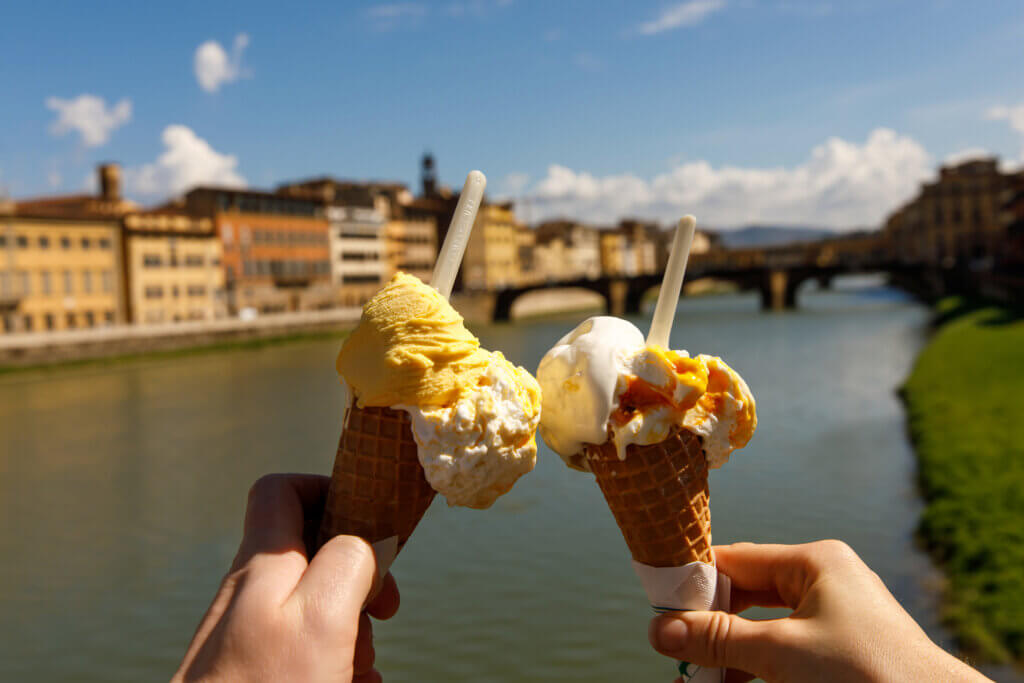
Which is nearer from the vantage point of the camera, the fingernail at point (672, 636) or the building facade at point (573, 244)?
the fingernail at point (672, 636)

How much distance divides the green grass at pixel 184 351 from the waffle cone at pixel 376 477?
29.1 meters

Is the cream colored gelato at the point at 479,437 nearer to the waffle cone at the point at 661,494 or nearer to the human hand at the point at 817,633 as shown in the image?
the waffle cone at the point at 661,494

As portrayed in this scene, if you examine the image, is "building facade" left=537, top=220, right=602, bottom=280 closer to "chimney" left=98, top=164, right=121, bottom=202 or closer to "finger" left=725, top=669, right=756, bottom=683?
"chimney" left=98, top=164, right=121, bottom=202

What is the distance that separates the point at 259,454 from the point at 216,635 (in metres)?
15.4

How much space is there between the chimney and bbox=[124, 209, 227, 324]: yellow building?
A: 4.21 metres

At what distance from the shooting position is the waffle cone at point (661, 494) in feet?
7.86

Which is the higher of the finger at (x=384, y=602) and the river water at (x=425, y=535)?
the finger at (x=384, y=602)

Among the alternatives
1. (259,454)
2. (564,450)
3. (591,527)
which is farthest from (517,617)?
(259,454)

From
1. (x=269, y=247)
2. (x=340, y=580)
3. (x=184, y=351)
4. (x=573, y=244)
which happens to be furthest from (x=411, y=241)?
(x=340, y=580)

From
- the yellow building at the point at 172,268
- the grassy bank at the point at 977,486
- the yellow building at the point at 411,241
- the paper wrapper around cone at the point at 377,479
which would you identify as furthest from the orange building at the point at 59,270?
the paper wrapper around cone at the point at 377,479

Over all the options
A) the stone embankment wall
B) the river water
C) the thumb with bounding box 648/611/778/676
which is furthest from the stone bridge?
the thumb with bounding box 648/611/778/676

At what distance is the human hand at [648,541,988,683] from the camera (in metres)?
1.86

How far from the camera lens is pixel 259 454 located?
53.9 feet

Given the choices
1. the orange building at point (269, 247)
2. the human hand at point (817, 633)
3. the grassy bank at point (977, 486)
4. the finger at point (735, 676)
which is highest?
the orange building at point (269, 247)
